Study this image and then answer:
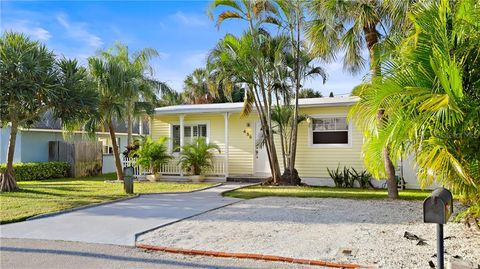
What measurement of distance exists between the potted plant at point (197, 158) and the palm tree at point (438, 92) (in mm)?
10669

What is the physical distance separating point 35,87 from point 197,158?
6562 mm

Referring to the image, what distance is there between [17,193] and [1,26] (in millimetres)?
5350

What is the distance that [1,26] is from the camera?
12.3 metres

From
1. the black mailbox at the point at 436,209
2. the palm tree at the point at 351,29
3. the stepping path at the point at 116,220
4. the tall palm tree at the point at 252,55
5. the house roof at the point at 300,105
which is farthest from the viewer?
the house roof at the point at 300,105

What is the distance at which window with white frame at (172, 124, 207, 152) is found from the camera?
17688 mm

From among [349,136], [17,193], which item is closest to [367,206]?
[349,136]

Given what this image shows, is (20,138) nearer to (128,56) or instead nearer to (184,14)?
(128,56)

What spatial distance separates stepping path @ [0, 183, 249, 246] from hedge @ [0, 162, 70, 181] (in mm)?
9719

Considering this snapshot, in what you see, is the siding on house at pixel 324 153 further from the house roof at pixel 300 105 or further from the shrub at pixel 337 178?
the shrub at pixel 337 178

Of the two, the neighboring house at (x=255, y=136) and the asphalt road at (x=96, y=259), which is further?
the neighboring house at (x=255, y=136)

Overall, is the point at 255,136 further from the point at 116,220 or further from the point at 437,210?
the point at 437,210

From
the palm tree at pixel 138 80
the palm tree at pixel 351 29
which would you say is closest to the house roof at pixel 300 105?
the palm tree at pixel 138 80

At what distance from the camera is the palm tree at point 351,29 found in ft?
33.1

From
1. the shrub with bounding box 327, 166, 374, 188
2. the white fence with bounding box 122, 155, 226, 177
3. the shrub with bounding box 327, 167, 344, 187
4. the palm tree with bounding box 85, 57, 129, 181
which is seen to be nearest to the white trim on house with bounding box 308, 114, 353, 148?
the shrub with bounding box 327, 166, 374, 188
